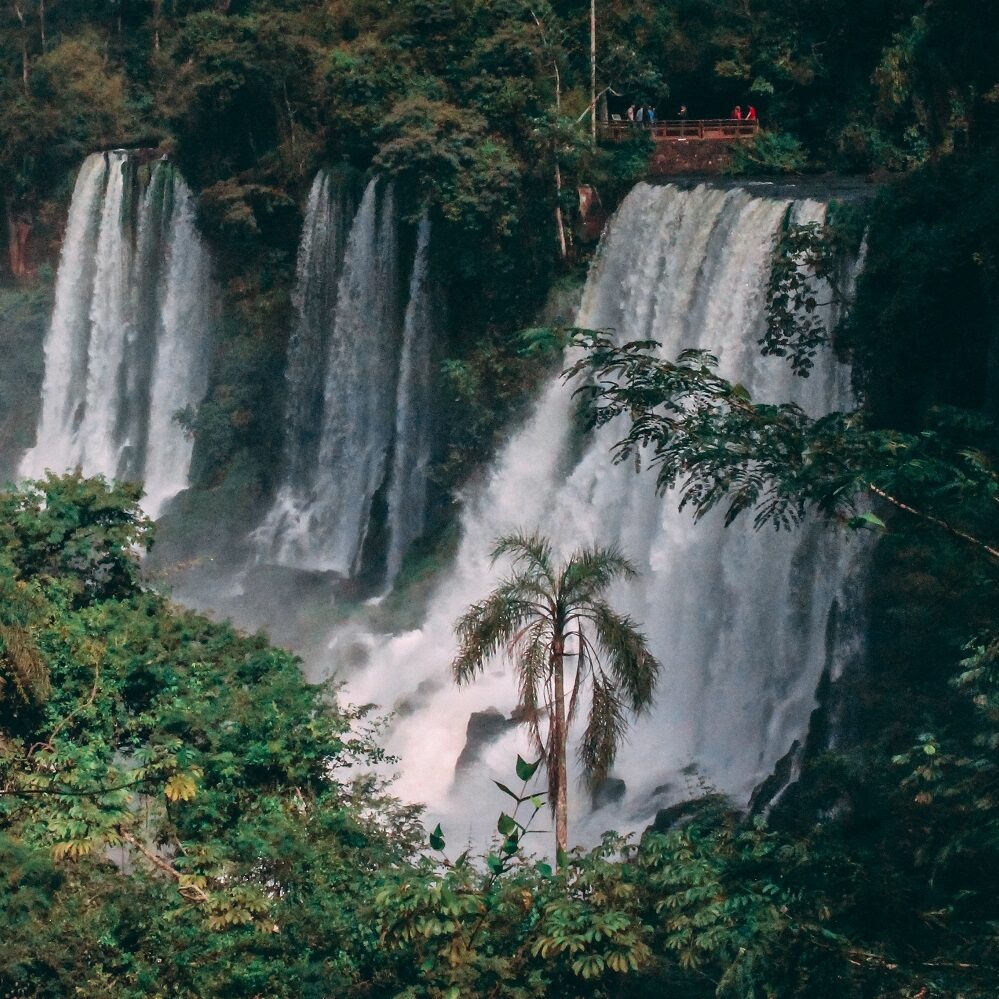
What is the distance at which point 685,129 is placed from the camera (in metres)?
Answer: 27.4

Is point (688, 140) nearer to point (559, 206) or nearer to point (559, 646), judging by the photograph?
point (559, 206)

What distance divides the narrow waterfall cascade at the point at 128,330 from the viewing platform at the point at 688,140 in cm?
1012

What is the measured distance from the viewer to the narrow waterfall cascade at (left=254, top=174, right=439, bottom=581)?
1065 inches

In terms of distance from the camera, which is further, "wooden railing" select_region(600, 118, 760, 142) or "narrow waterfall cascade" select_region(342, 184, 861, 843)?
"wooden railing" select_region(600, 118, 760, 142)

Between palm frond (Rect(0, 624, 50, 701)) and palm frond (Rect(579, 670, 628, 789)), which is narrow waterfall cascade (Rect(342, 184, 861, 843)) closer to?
palm frond (Rect(579, 670, 628, 789))

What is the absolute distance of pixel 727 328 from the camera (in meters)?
20.4

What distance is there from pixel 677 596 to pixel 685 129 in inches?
401

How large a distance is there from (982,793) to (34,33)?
40466 mm

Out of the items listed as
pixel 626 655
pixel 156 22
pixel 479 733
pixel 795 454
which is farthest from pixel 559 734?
pixel 156 22

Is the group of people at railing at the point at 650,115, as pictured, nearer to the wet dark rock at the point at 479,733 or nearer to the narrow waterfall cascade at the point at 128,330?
the narrow waterfall cascade at the point at 128,330

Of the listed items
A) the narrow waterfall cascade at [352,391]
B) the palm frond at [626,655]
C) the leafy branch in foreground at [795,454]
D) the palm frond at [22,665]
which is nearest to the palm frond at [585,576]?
the palm frond at [626,655]

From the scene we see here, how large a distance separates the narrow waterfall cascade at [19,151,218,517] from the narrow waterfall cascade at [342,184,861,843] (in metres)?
10.5

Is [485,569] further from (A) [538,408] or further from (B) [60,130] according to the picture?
(B) [60,130]

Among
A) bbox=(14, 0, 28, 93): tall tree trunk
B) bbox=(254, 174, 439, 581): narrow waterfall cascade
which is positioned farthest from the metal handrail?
bbox=(14, 0, 28, 93): tall tree trunk
